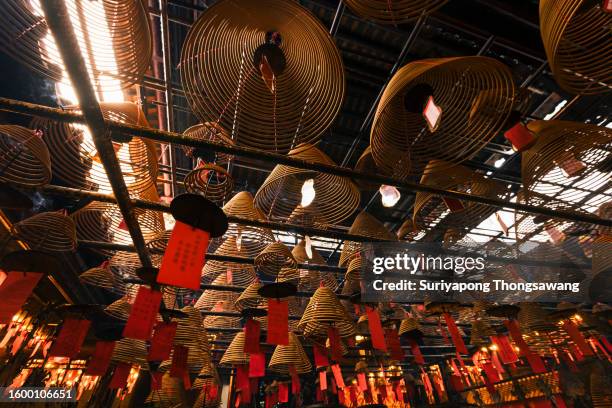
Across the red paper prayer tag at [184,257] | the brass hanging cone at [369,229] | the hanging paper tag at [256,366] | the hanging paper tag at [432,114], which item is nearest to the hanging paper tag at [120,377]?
the hanging paper tag at [256,366]

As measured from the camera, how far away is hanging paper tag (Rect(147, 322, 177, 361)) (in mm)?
4887

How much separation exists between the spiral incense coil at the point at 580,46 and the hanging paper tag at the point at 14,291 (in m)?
5.59

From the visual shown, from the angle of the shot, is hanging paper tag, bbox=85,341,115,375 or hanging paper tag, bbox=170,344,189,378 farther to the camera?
hanging paper tag, bbox=170,344,189,378

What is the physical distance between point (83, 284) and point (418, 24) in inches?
329

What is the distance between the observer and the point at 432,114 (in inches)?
85.4

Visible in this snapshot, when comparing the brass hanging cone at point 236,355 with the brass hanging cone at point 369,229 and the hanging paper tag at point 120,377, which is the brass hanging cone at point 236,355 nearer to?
the hanging paper tag at point 120,377

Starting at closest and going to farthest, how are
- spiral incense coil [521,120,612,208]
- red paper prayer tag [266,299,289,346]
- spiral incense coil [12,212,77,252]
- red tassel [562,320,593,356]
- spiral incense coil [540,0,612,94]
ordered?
spiral incense coil [540,0,612,94]
spiral incense coil [521,120,612,208]
spiral incense coil [12,212,77,252]
red paper prayer tag [266,299,289,346]
red tassel [562,320,593,356]

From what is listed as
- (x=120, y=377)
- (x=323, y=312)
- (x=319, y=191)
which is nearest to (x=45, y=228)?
(x=120, y=377)

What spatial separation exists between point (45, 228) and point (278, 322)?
11.7 feet

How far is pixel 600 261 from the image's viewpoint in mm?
5516

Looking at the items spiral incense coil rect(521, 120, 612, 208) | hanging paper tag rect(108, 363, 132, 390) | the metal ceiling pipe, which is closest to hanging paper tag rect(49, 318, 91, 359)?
hanging paper tag rect(108, 363, 132, 390)

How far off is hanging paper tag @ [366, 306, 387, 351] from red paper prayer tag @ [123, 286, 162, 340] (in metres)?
3.58

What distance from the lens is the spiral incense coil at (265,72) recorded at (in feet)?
6.23

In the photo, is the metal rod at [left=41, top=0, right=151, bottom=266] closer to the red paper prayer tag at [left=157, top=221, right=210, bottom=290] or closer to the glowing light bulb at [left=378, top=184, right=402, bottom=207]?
the red paper prayer tag at [left=157, top=221, right=210, bottom=290]
